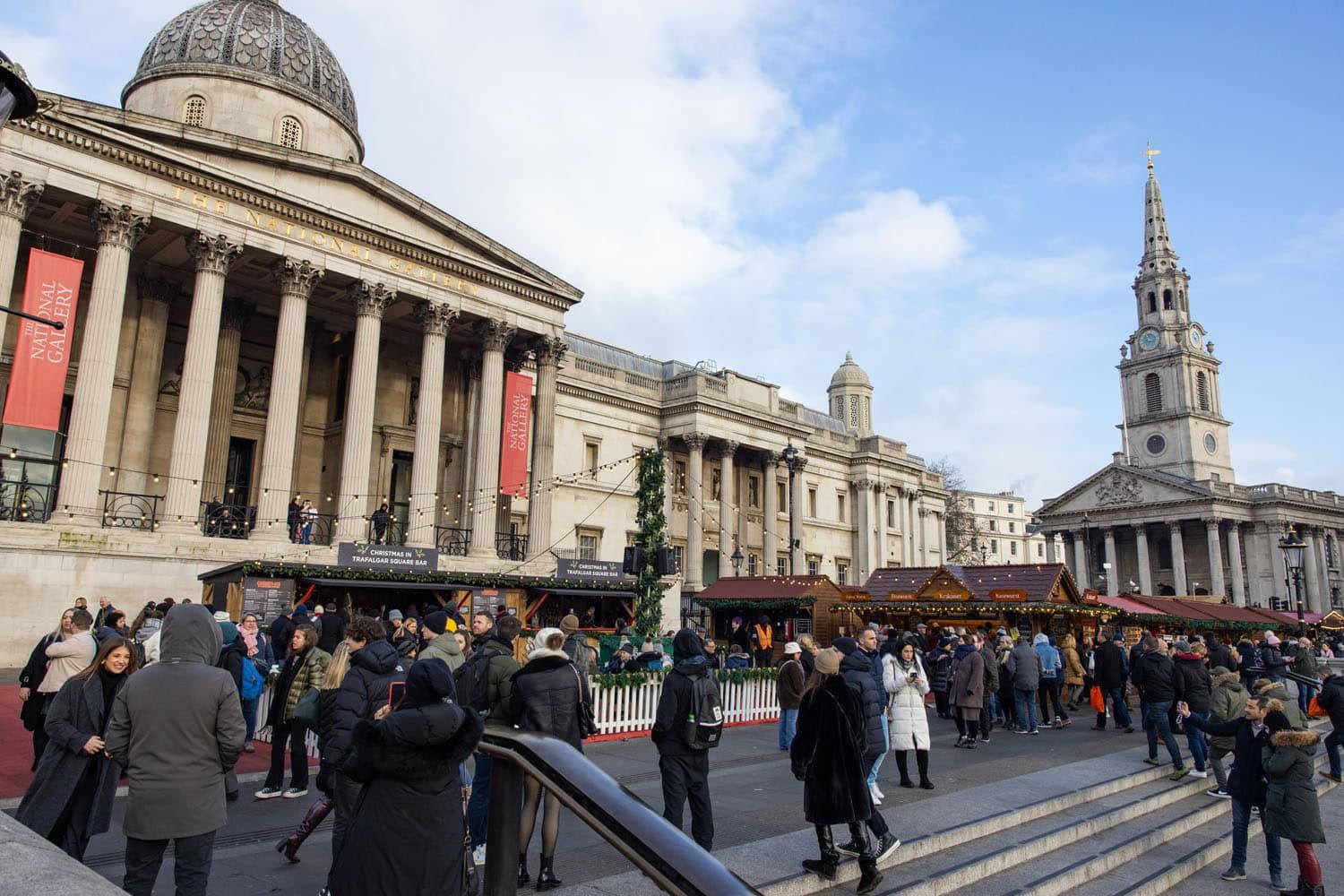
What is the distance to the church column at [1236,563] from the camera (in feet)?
225

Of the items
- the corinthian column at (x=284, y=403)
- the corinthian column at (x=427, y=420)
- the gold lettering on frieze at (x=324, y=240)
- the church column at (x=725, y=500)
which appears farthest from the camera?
the church column at (x=725, y=500)

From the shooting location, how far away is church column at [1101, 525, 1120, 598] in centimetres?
7450

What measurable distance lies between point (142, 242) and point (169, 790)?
79.9 feet

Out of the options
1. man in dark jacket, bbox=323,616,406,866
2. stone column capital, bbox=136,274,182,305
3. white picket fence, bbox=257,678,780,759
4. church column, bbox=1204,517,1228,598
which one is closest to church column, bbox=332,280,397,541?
stone column capital, bbox=136,274,182,305

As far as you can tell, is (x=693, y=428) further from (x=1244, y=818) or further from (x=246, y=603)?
(x=1244, y=818)

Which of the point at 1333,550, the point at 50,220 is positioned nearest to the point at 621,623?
the point at 50,220

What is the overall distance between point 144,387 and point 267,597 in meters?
9.36

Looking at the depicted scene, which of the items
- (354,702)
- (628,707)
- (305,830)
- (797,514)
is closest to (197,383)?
(628,707)

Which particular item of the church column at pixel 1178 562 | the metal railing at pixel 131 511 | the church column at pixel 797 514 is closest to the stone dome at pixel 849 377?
the church column at pixel 797 514

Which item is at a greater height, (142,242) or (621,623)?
(142,242)

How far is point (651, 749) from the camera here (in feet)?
41.7

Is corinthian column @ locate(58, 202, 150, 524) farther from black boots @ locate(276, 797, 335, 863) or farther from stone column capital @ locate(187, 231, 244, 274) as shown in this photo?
black boots @ locate(276, 797, 335, 863)

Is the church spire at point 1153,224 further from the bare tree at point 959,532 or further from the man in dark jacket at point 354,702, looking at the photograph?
the man in dark jacket at point 354,702

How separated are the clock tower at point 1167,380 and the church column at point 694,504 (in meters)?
53.9
